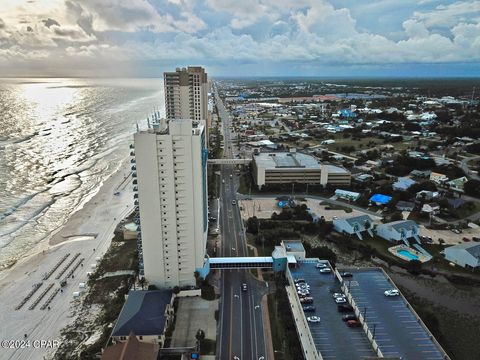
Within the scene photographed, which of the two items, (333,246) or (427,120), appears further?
(427,120)

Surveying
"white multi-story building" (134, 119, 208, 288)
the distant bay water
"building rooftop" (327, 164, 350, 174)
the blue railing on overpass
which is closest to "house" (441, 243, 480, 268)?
the blue railing on overpass

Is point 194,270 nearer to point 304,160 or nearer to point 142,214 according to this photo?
point 142,214

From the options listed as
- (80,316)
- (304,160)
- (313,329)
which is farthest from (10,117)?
(313,329)

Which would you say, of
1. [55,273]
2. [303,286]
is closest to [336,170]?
[303,286]

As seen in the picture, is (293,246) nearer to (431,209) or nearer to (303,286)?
(303,286)

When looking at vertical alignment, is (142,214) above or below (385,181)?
above

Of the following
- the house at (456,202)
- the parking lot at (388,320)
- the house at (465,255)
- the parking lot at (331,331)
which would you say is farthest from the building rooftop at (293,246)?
the house at (456,202)

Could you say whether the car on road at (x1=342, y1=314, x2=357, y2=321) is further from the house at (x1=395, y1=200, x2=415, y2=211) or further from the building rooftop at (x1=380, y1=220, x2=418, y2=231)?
the house at (x1=395, y1=200, x2=415, y2=211)

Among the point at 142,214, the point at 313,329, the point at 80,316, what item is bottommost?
the point at 80,316
